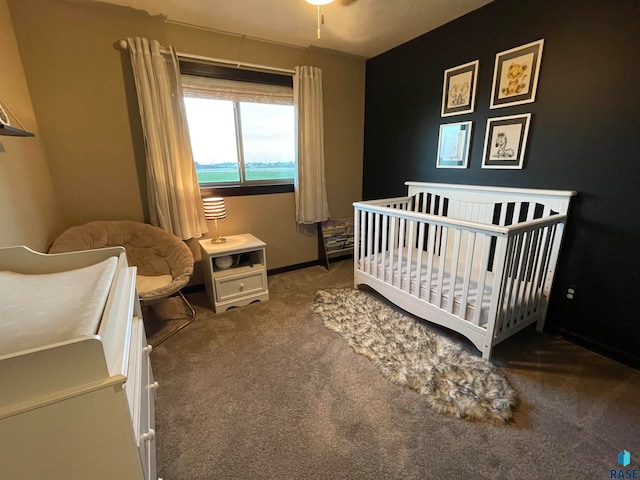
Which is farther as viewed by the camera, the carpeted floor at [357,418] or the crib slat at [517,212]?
the crib slat at [517,212]

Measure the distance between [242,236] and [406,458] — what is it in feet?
7.19

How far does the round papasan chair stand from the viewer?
200cm

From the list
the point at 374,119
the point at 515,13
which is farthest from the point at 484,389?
the point at 374,119

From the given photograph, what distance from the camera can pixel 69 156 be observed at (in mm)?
2158

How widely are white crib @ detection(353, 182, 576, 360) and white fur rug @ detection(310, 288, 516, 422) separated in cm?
13

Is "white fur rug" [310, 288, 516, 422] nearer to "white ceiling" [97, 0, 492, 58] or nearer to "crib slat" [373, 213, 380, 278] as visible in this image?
"crib slat" [373, 213, 380, 278]

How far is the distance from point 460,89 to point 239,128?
6.52 feet

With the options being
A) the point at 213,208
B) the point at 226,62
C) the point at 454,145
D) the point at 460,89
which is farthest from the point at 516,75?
the point at 213,208

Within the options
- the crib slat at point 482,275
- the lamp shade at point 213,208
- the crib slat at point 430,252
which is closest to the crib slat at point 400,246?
the crib slat at point 430,252

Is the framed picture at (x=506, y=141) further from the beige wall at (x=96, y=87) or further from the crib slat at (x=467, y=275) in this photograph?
the beige wall at (x=96, y=87)

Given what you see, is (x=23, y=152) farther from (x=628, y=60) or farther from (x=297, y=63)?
(x=628, y=60)

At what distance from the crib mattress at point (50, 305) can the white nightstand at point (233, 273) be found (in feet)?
4.06

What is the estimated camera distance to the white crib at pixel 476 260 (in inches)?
65.9

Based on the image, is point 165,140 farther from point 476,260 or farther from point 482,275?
point 476,260
